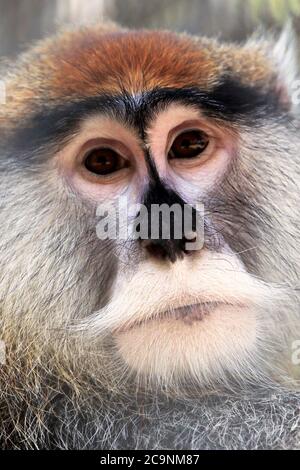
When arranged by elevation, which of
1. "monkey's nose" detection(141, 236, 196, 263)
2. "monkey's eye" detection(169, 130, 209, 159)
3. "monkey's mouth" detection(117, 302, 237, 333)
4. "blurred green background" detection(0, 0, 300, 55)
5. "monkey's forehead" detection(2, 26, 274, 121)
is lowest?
"monkey's mouth" detection(117, 302, 237, 333)

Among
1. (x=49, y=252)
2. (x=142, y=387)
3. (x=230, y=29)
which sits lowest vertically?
(x=142, y=387)

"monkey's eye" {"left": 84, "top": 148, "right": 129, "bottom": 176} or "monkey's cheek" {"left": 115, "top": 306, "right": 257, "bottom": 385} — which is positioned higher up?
"monkey's eye" {"left": 84, "top": 148, "right": 129, "bottom": 176}

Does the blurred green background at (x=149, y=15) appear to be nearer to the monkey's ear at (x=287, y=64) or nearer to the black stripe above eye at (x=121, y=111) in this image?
the monkey's ear at (x=287, y=64)

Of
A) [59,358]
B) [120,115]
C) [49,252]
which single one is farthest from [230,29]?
[59,358]

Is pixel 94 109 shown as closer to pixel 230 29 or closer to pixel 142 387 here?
pixel 142 387

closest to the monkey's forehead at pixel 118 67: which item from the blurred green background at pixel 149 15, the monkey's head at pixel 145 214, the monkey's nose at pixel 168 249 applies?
the monkey's head at pixel 145 214

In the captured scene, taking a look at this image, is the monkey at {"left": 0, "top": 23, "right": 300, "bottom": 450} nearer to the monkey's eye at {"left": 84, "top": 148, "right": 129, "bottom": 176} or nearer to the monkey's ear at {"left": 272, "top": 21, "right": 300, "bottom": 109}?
the monkey's eye at {"left": 84, "top": 148, "right": 129, "bottom": 176}

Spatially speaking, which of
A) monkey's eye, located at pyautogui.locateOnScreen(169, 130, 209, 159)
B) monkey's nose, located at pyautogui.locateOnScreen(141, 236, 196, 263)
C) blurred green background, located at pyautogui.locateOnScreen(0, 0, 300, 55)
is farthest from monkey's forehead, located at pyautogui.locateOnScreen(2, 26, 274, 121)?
monkey's nose, located at pyautogui.locateOnScreen(141, 236, 196, 263)

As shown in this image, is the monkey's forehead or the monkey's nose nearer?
the monkey's nose
